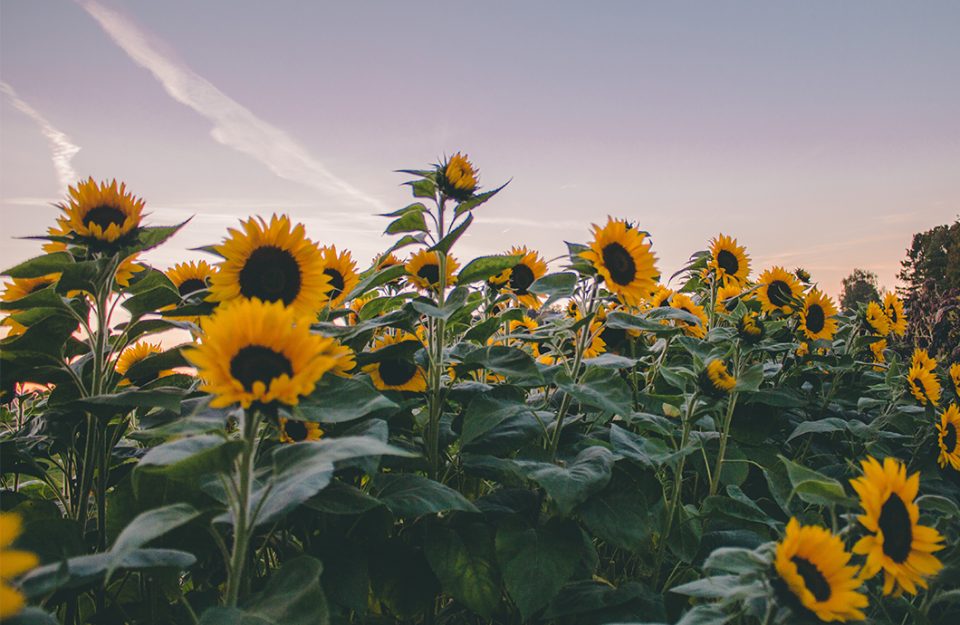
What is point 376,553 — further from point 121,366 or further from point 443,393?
point 121,366

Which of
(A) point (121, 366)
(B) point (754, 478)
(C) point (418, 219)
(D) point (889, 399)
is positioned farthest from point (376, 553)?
(D) point (889, 399)

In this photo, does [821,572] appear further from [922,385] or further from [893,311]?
[893,311]

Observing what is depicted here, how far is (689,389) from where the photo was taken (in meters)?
2.36

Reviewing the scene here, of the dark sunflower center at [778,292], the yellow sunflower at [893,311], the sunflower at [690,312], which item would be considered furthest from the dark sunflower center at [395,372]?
the yellow sunflower at [893,311]

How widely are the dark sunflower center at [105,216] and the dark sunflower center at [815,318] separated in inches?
125

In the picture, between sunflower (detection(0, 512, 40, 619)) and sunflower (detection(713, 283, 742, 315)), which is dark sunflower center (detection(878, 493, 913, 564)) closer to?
sunflower (detection(0, 512, 40, 619))

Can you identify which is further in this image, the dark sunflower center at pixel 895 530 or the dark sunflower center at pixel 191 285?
the dark sunflower center at pixel 191 285

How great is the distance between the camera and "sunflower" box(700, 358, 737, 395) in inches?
71.6

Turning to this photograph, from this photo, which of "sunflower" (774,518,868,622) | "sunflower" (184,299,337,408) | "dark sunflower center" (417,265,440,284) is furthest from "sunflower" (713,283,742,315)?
"sunflower" (184,299,337,408)

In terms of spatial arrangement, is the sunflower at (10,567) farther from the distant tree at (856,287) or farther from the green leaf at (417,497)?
the distant tree at (856,287)

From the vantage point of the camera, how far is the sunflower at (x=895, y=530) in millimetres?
1159

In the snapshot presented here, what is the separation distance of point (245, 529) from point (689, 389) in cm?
179

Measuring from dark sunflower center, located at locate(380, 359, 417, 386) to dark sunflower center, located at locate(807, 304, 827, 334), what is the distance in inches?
92.3

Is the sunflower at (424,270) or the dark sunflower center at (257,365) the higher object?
the sunflower at (424,270)
